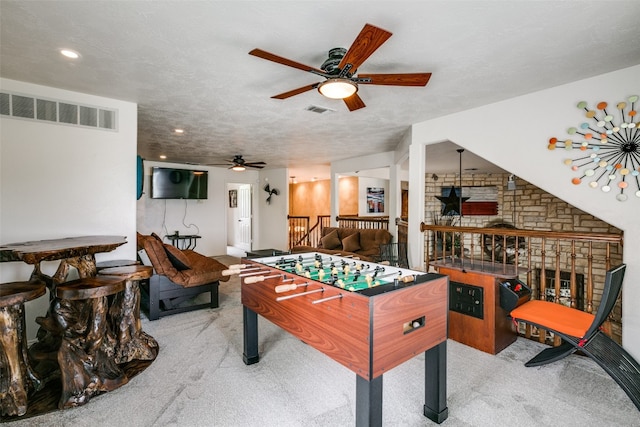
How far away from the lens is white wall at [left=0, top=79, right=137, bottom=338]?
112 inches

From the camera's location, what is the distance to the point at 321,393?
216 centimetres

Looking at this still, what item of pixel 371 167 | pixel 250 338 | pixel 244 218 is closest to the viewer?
pixel 250 338

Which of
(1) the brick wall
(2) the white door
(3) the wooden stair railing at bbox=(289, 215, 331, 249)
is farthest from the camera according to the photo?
(2) the white door

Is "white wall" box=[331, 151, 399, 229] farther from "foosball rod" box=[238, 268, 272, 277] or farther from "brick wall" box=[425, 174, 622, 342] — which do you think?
"foosball rod" box=[238, 268, 272, 277]

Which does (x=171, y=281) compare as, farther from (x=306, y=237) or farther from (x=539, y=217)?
(x=539, y=217)

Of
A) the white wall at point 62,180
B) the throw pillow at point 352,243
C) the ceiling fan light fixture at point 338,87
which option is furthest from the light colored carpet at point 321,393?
the throw pillow at point 352,243

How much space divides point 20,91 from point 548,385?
17.1ft

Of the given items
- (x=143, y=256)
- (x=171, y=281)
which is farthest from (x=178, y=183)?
(x=171, y=281)

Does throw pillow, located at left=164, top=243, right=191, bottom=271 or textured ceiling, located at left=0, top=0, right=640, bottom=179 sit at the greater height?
textured ceiling, located at left=0, top=0, right=640, bottom=179

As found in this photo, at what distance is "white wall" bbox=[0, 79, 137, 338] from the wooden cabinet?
3.64m

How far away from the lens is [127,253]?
11.3 ft

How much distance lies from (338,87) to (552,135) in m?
2.27

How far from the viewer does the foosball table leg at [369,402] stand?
147 cm

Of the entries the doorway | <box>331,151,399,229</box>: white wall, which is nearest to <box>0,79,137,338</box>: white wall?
<box>331,151,399,229</box>: white wall
